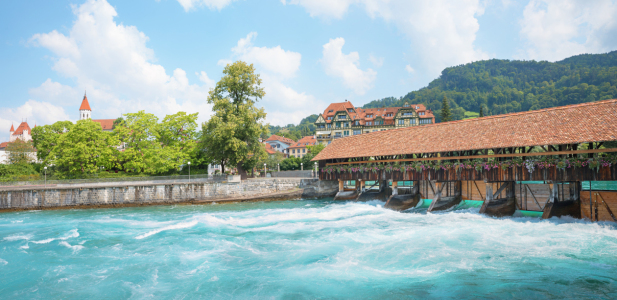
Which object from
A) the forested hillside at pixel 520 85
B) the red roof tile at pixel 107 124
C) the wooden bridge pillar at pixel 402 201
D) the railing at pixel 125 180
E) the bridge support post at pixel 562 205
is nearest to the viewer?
the bridge support post at pixel 562 205

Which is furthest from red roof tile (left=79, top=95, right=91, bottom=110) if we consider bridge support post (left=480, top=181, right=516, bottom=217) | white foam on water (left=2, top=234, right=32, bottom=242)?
bridge support post (left=480, top=181, right=516, bottom=217)

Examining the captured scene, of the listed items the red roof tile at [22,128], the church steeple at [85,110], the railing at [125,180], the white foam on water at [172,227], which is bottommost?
the white foam on water at [172,227]

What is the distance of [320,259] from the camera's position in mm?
10742

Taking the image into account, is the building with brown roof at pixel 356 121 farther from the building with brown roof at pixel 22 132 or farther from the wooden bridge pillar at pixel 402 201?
the building with brown roof at pixel 22 132

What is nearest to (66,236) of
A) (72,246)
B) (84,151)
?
(72,246)

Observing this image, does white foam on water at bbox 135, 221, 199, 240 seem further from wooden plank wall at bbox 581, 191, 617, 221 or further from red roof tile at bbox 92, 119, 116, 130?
red roof tile at bbox 92, 119, 116, 130

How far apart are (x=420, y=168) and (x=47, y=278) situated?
17083 millimetres

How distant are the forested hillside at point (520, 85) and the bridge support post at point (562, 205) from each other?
82.3 meters

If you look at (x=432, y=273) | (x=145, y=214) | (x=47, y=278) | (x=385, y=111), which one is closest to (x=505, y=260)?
(x=432, y=273)

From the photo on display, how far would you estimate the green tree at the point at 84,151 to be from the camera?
33.4 m

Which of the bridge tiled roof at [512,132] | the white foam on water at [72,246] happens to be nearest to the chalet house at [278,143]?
the bridge tiled roof at [512,132]

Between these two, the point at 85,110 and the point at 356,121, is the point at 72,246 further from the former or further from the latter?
the point at 85,110

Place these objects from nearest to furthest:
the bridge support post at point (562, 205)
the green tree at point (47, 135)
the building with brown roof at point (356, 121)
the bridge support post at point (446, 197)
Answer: the bridge support post at point (562, 205)
the bridge support post at point (446, 197)
the green tree at point (47, 135)
the building with brown roof at point (356, 121)

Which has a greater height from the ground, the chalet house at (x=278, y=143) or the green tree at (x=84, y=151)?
the chalet house at (x=278, y=143)
